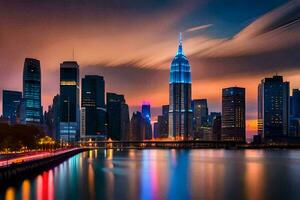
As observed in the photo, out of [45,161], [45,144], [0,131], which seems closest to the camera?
[45,161]

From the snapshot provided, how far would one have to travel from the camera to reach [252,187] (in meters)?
67.5

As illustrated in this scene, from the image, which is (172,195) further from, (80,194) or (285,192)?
(285,192)

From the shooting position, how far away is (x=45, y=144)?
576 feet

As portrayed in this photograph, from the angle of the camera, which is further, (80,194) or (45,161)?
(45,161)

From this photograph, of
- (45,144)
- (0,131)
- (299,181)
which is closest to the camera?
(299,181)

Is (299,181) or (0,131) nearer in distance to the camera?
(299,181)

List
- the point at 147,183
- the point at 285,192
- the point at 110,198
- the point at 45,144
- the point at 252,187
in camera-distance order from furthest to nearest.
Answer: the point at 45,144 < the point at 147,183 < the point at 252,187 < the point at 285,192 < the point at 110,198

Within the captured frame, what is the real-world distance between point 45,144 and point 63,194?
120926mm

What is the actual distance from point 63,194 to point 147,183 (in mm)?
17403

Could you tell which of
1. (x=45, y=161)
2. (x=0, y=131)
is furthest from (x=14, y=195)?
(x=0, y=131)

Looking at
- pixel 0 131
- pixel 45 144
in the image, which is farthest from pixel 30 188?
pixel 45 144

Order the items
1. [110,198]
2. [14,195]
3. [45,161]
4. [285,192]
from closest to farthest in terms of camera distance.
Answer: [14,195]
[110,198]
[285,192]
[45,161]

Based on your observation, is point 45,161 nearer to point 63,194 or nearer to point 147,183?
point 147,183

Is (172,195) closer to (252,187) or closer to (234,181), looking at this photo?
(252,187)
